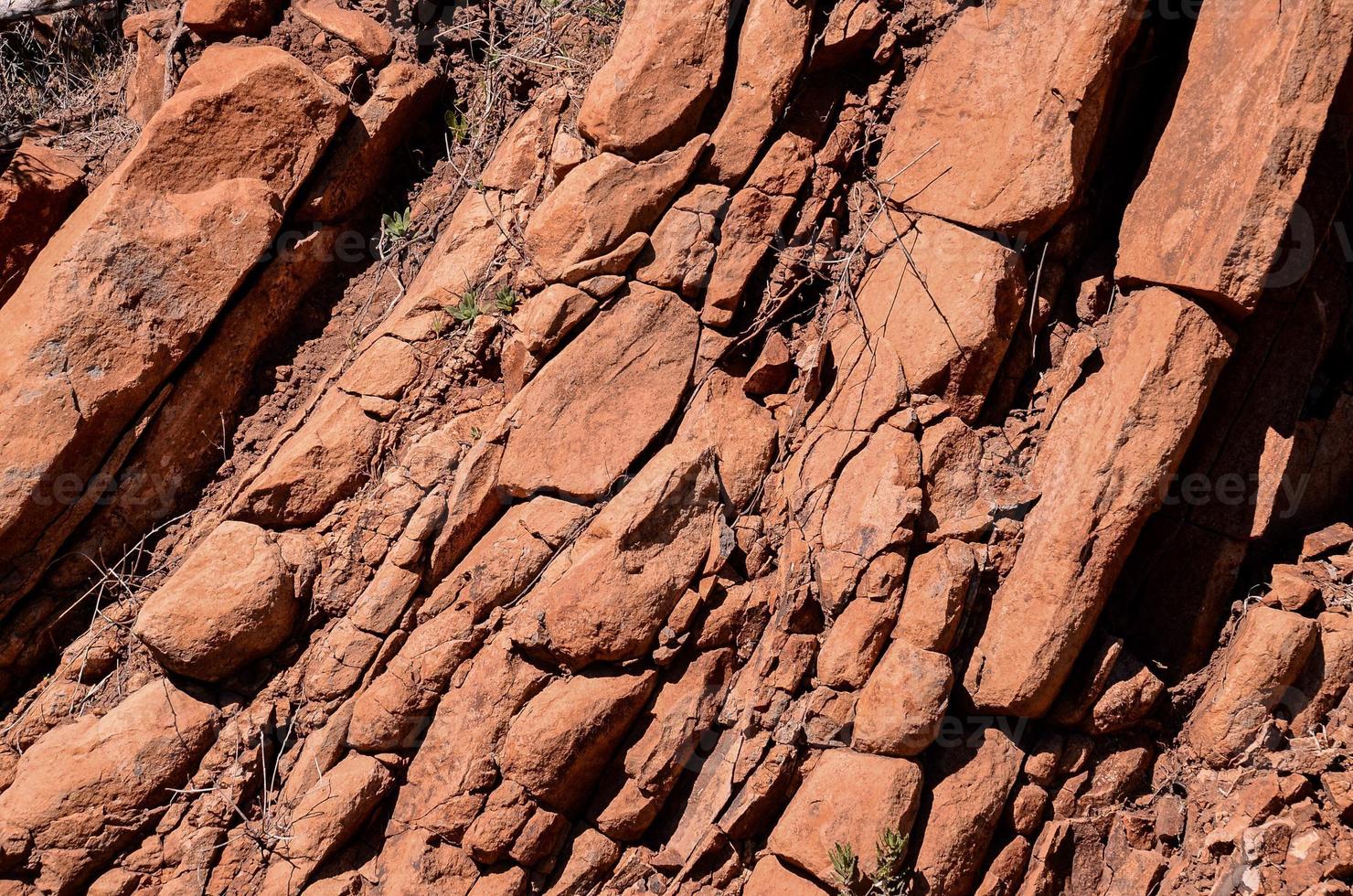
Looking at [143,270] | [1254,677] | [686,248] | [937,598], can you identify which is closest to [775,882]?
[937,598]

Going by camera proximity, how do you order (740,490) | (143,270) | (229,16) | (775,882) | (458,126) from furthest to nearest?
(458,126), (229,16), (143,270), (740,490), (775,882)

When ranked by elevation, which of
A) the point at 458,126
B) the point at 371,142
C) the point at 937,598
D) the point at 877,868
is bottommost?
the point at 877,868

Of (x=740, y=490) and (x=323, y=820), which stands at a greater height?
(x=740, y=490)

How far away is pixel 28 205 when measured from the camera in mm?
4492

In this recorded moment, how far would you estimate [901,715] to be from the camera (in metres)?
3.59

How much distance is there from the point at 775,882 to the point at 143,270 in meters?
3.38

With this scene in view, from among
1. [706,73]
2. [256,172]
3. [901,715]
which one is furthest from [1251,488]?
[256,172]

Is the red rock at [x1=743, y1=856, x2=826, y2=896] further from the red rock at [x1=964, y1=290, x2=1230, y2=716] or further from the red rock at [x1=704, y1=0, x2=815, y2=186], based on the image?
the red rock at [x1=704, y1=0, x2=815, y2=186]

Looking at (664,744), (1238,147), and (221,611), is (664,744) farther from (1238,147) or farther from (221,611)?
(1238,147)

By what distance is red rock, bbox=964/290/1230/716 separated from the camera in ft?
11.9

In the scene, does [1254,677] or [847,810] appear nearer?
[847,810]

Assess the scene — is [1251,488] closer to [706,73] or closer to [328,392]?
[706,73]

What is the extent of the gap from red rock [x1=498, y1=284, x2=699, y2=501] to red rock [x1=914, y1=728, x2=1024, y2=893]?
63.4 inches

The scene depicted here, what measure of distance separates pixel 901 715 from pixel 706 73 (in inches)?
105
